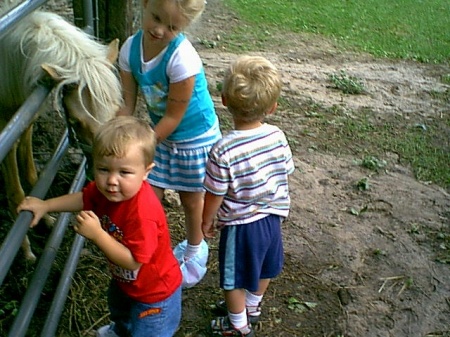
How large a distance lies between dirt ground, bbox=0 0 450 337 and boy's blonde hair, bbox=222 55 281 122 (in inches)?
44.9

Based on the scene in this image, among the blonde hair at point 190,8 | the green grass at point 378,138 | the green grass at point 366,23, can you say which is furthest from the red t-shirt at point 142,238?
the green grass at point 366,23

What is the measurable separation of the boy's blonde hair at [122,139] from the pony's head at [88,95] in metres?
0.61

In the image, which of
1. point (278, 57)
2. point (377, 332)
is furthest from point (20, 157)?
point (278, 57)

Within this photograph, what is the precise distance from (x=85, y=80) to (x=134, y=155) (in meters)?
0.77

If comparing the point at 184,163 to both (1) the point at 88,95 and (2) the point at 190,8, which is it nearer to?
(1) the point at 88,95

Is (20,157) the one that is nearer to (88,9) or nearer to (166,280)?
(88,9)

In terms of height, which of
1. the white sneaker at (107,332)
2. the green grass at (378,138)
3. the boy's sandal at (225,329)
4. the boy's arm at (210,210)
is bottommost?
the green grass at (378,138)

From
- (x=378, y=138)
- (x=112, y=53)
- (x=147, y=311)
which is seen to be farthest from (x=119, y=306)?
(x=378, y=138)

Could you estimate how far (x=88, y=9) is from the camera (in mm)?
3426

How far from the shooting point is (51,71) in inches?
94.0

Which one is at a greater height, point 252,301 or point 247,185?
point 247,185

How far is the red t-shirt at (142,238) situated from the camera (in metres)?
1.85

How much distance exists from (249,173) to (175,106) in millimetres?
484

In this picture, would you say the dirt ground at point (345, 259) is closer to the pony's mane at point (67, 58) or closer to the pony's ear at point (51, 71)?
the pony's mane at point (67, 58)
